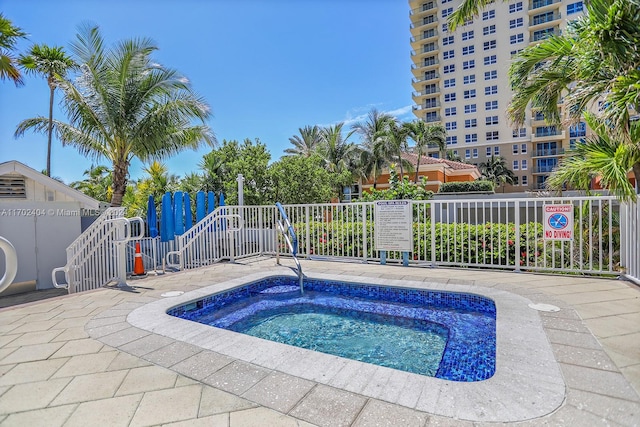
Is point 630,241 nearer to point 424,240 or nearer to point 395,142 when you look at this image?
point 424,240

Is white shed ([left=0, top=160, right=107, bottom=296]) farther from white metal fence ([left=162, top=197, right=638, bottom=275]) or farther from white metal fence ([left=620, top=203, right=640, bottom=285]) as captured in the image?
white metal fence ([left=620, top=203, right=640, bottom=285])

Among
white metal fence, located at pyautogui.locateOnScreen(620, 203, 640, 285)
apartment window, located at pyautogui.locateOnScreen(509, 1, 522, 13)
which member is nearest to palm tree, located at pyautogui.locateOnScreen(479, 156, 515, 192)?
apartment window, located at pyautogui.locateOnScreen(509, 1, 522, 13)

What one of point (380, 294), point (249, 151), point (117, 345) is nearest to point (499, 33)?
point (249, 151)

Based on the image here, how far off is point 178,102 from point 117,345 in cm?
1004

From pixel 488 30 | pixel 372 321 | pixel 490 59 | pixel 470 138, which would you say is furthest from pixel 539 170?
pixel 372 321

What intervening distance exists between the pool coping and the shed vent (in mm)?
6624

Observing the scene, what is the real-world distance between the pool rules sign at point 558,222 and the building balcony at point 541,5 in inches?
1845

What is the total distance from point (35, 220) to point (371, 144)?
2414cm

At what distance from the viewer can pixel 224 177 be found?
1619 centimetres

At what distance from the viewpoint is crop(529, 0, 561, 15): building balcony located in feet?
124

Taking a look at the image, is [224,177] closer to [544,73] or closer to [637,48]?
[544,73]

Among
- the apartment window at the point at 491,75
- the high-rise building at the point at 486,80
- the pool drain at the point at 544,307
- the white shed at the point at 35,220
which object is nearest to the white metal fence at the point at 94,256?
the white shed at the point at 35,220

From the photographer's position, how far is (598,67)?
4312 mm

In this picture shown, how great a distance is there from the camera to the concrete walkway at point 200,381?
1.94 m
